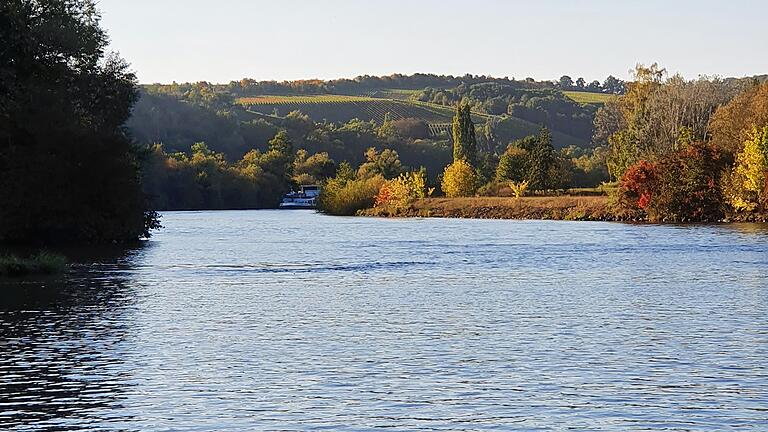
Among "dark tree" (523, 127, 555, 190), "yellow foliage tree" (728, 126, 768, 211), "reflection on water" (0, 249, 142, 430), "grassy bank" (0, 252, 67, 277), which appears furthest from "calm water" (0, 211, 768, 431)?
"dark tree" (523, 127, 555, 190)

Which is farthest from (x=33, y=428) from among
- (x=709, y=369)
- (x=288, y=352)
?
(x=709, y=369)

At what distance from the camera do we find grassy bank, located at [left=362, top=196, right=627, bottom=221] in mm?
107562

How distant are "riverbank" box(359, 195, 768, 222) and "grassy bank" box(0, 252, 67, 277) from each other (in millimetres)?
64692

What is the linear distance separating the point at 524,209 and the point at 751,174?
1143 inches

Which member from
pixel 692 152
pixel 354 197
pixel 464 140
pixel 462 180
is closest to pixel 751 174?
pixel 692 152

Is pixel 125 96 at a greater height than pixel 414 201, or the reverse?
pixel 125 96

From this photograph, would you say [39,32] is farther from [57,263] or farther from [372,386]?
[372,386]

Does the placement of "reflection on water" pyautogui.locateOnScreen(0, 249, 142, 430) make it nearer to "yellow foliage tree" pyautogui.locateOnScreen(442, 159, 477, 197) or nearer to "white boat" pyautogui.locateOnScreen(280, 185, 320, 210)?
"yellow foliage tree" pyautogui.locateOnScreen(442, 159, 477, 197)

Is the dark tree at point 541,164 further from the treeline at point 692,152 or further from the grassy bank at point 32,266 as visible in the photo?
the grassy bank at point 32,266

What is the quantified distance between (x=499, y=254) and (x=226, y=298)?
903 inches

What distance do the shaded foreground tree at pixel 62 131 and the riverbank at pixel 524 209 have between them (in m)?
51.0

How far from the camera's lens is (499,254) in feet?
181

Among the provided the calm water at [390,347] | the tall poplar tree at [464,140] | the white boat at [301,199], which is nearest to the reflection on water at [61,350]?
the calm water at [390,347]

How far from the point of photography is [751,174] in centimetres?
8975
